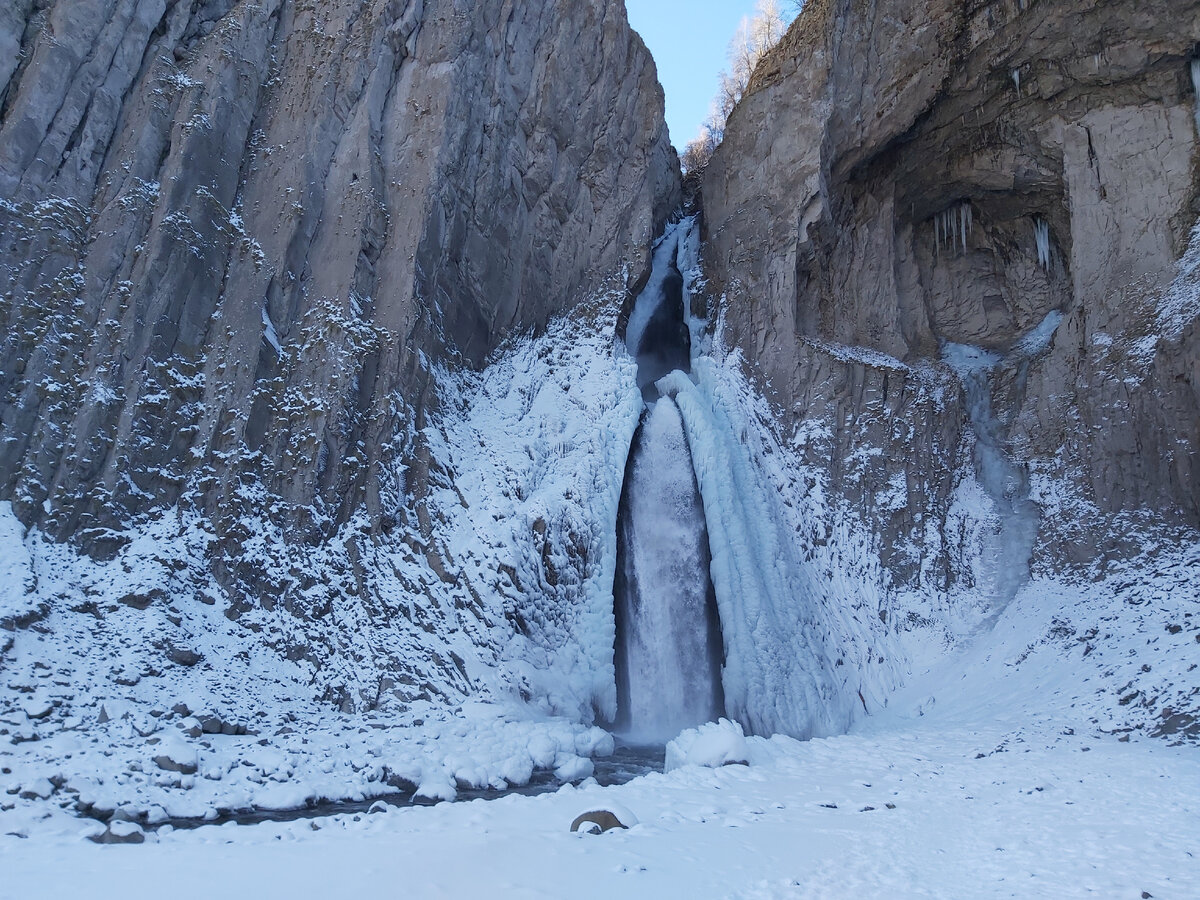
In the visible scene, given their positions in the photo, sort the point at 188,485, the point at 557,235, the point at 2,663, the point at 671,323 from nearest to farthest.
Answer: the point at 2,663
the point at 188,485
the point at 557,235
the point at 671,323

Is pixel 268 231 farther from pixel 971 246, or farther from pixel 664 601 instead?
pixel 971 246

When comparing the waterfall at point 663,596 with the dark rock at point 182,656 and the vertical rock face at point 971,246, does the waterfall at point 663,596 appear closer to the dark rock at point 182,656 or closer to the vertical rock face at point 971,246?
the vertical rock face at point 971,246

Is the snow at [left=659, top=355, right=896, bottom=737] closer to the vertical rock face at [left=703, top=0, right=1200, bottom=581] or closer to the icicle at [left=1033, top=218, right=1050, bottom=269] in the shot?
the vertical rock face at [left=703, top=0, right=1200, bottom=581]

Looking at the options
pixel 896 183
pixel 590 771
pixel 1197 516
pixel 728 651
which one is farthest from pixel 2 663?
pixel 896 183

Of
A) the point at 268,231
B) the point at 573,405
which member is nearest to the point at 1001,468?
the point at 573,405

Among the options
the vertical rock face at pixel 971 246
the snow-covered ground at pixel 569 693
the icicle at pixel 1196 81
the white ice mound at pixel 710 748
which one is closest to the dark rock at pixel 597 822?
the snow-covered ground at pixel 569 693

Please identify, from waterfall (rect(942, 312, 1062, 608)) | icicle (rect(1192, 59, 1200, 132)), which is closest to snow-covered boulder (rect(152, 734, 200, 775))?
waterfall (rect(942, 312, 1062, 608))

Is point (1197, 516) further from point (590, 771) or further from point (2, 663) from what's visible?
point (2, 663)

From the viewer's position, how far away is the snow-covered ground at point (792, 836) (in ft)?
18.5

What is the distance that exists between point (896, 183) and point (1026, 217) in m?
3.60

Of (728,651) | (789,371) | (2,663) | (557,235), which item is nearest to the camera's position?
(2,663)

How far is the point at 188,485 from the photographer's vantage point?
1312 centimetres

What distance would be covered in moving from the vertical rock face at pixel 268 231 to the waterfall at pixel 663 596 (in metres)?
4.69

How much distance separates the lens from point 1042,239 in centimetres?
2125
